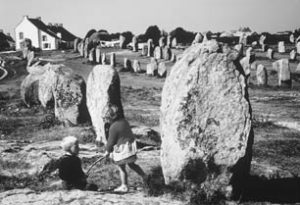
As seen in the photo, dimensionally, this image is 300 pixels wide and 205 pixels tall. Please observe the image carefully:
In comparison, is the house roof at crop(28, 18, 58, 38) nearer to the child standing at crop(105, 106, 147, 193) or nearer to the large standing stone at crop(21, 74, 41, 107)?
the large standing stone at crop(21, 74, 41, 107)

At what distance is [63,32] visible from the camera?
308 feet

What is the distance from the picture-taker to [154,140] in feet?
49.4

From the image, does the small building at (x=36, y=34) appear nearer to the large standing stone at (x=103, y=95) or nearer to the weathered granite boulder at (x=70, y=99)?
the weathered granite boulder at (x=70, y=99)

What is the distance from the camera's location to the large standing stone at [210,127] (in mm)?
8766

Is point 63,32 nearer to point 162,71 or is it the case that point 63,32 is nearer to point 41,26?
point 41,26

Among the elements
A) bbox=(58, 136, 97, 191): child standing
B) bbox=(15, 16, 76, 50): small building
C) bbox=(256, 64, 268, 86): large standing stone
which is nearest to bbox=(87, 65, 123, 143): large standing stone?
bbox=(58, 136, 97, 191): child standing

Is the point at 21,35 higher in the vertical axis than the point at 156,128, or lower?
higher

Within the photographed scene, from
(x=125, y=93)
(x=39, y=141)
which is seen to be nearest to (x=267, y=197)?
(x=39, y=141)

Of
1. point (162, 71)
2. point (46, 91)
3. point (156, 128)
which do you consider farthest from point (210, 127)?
point (162, 71)

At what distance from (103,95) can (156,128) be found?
3.59 m

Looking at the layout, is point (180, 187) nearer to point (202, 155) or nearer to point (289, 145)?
point (202, 155)

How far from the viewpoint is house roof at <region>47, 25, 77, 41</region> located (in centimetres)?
9061

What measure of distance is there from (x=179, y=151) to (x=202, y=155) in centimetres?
46

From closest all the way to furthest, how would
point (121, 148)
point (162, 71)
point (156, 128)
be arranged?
point (121, 148) → point (156, 128) → point (162, 71)
